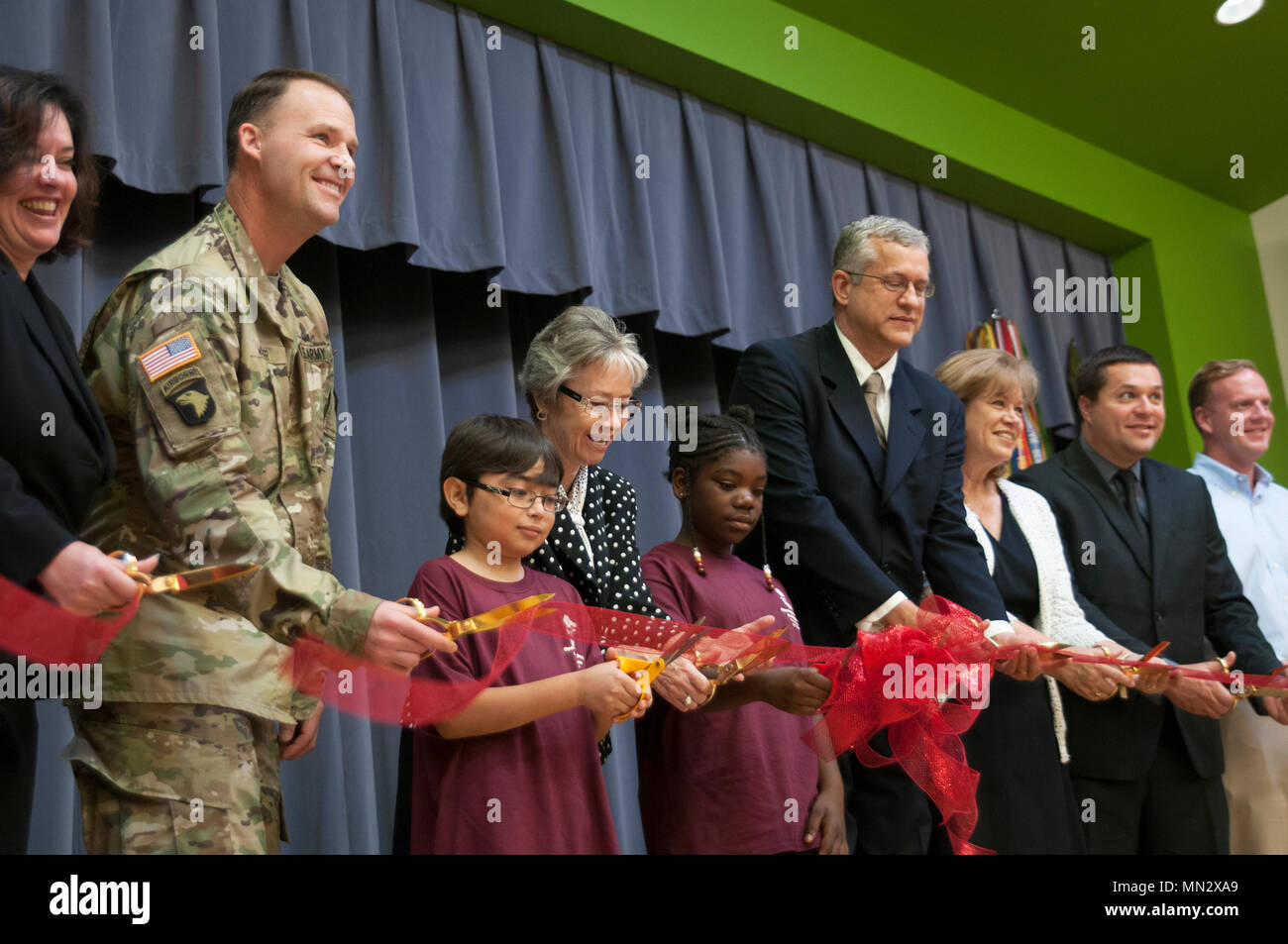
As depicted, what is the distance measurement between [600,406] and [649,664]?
637 millimetres

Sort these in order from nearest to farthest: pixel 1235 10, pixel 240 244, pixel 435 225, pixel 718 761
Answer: pixel 240 244
pixel 718 761
pixel 435 225
pixel 1235 10

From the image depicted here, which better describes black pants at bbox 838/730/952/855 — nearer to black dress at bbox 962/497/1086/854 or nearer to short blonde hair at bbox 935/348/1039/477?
black dress at bbox 962/497/1086/854

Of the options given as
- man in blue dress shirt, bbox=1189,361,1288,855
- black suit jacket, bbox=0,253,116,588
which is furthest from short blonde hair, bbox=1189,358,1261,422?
black suit jacket, bbox=0,253,116,588

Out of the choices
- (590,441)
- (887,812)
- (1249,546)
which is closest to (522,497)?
(590,441)

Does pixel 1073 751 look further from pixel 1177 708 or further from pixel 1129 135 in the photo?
pixel 1129 135

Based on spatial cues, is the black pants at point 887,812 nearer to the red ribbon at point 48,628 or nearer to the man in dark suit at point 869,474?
the man in dark suit at point 869,474

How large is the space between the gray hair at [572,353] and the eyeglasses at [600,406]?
1.4 inches

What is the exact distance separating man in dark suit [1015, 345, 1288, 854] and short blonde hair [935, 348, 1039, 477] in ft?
0.79

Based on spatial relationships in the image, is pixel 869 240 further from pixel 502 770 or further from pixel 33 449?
pixel 33 449

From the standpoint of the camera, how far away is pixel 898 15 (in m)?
4.81

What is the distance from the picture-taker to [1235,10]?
481cm

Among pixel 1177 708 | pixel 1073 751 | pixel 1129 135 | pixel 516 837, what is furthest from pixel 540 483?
pixel 1129 135

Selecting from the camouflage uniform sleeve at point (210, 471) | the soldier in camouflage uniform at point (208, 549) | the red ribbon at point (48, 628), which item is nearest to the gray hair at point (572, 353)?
the soldier in camouflage uniform at point (208, 549)
